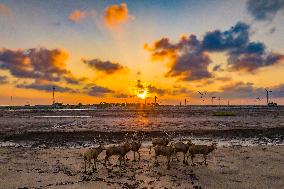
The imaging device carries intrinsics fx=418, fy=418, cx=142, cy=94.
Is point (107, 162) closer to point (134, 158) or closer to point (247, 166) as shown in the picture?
point (134, 158)

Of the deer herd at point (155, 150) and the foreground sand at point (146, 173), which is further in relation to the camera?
the deer herd at point (155, 150)

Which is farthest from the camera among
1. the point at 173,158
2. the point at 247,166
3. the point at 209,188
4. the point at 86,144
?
the point at 86,144

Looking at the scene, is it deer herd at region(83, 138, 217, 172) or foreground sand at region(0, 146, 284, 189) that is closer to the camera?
foreground sand at region(0, 146, 284, 189)

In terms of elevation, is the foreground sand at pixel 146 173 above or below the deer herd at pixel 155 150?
below

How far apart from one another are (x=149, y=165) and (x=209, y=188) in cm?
542

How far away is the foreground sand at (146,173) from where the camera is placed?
17.6 meters

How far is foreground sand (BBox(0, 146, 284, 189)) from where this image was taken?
693 inches

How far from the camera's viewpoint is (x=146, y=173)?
776 inches

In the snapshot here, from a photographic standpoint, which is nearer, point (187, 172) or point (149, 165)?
point (187, 172)

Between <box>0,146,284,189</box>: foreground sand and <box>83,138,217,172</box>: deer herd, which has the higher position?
<box>83,138,217,172</box>: deer herd

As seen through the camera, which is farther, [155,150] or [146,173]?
[155,150]

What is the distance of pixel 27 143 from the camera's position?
35.3 m

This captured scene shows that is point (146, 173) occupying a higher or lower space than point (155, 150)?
lower

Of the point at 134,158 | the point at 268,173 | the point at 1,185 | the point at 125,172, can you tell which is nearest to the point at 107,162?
the point at 134,158
